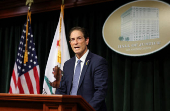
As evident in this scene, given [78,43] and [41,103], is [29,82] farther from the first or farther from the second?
[41,103]

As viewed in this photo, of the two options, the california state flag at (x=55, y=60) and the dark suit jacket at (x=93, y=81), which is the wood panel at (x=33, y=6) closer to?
the california state flag at (x=55, y=60)

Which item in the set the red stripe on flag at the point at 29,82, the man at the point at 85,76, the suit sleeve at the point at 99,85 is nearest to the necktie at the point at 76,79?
the man at the point at 85,76

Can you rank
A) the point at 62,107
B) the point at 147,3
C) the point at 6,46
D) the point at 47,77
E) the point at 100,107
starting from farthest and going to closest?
the point at 6,46 → the point at 47,77 → the point at 147,3 → the point at 100,107 → the point at 62,107

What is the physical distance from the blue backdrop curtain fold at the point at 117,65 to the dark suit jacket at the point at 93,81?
137 cm

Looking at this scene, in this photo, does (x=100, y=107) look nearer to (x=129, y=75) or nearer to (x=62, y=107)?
(x=62, y=107)

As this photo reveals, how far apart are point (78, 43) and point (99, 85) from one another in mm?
510

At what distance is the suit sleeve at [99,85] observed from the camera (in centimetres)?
182

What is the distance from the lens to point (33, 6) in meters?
4.14

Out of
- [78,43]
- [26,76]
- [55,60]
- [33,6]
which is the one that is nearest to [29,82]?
[26,76]

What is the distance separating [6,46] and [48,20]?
1120 mm

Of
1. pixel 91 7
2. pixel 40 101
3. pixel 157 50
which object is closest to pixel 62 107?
pixel 40 101

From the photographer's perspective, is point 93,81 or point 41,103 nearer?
point 41,103

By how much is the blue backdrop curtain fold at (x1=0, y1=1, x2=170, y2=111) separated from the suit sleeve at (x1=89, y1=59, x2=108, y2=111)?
138 cm

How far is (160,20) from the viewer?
307 cm
